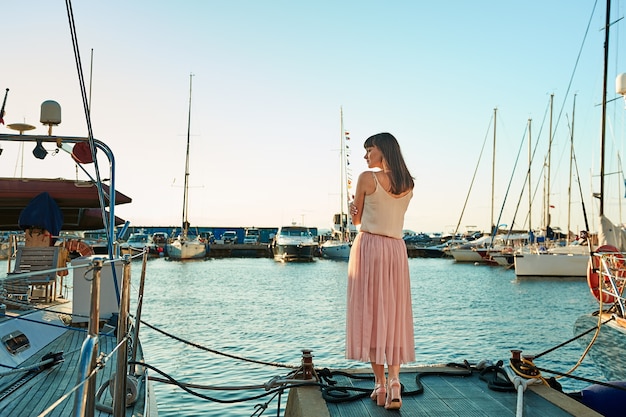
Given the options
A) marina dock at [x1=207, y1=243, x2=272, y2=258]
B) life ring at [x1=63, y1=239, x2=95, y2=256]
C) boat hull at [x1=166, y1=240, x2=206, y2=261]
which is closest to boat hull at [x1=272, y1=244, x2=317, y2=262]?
boat hull at [x1=166, y1=240, x2=206, y2=261]

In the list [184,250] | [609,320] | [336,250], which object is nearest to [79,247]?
[609,320]

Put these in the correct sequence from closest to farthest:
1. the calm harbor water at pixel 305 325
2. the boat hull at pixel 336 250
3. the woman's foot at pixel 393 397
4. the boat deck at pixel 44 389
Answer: the boat deck at pixel 44 389
the woman's foot at pixel 393 397
the calm harbor water at pixel 305 325
the boat hull at pixel 336 250

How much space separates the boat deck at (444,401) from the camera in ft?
13.8

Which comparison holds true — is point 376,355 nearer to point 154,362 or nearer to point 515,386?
point 515,386

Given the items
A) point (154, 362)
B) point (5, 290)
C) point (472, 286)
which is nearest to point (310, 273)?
point (472, 286)

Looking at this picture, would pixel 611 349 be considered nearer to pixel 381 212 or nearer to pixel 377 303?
pixel 377 303

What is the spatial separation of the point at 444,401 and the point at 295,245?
49.5m

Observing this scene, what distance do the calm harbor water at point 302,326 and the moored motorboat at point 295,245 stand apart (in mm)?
17353

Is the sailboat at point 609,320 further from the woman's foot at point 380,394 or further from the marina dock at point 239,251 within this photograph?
the marina dock at point 239,251

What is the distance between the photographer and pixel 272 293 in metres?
28.4

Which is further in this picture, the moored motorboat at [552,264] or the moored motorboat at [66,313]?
the moored motorboat at [552,264]

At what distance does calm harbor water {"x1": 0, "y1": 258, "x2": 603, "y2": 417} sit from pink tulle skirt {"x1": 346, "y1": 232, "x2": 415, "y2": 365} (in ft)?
15.6

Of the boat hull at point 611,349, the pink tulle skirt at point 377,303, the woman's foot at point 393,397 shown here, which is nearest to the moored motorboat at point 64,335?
the pink tulle skirt at point 377,303

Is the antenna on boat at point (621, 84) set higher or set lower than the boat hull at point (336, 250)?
higher
